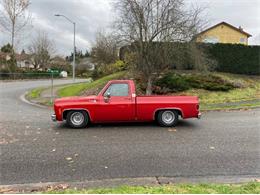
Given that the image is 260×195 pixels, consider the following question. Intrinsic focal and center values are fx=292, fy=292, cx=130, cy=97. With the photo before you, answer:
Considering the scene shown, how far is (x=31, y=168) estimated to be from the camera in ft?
17.8

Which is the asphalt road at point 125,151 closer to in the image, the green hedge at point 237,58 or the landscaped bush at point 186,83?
the landscaped bush at point 186,83

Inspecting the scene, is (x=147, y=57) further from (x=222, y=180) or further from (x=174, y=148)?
(x=222, y=180)

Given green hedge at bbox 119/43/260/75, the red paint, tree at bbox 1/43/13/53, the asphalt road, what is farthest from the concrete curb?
tree at bbox 1/43/13/53

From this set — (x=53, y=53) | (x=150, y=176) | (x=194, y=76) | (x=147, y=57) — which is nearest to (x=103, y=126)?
(x=150, y=176)

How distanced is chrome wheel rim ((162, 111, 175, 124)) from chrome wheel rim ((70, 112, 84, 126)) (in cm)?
258

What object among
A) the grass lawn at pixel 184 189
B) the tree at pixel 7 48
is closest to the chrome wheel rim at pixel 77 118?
the grass lawn at pixel 184 189

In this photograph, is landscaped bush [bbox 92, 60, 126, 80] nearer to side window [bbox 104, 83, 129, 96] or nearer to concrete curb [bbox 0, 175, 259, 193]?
side window [bbox 104, 83, 129, 96]

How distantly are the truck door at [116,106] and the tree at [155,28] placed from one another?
9536 mm

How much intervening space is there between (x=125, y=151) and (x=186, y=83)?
14.3m

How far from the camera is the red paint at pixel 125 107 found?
29.7 feet

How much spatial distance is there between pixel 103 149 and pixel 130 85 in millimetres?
3141

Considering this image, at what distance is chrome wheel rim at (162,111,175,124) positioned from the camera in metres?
9.22

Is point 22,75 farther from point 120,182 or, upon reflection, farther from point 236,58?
point 120,182

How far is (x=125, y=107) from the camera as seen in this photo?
9.02 metres
